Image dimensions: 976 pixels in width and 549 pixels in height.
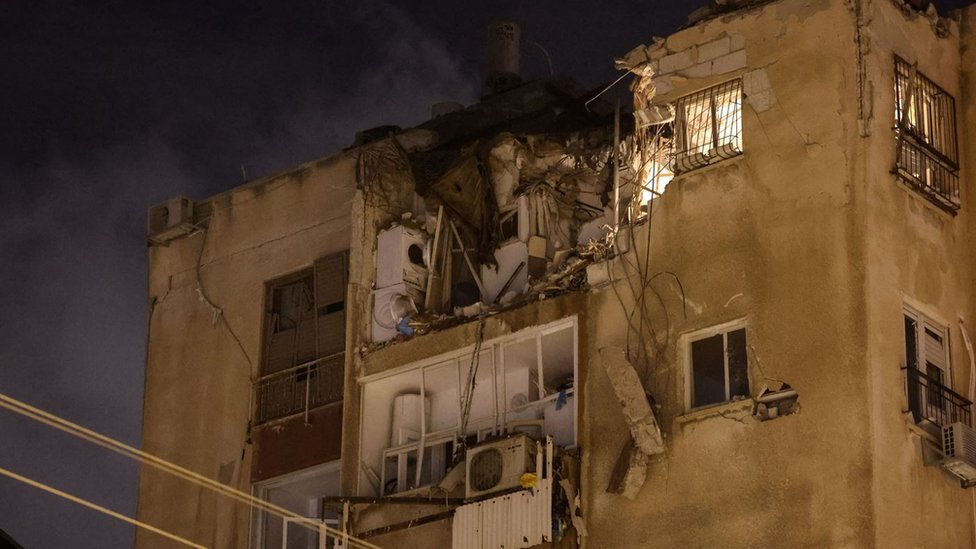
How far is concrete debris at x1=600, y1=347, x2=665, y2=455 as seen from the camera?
1142 inches

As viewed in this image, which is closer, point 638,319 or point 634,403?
point 634,403

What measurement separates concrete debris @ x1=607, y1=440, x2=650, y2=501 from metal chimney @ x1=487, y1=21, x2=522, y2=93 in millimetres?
10366

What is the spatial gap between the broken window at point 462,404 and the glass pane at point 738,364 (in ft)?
7.92

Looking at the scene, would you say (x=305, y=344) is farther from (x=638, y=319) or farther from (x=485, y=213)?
(x=638, y=319)

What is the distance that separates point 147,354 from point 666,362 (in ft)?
35.9

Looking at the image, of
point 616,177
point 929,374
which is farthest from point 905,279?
point 616,177

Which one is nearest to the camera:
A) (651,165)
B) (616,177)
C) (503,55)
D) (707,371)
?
(707,371)

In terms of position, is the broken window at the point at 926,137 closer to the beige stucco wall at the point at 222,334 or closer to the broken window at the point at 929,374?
the broken window at the point at 929,374

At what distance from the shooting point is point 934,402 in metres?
28.9

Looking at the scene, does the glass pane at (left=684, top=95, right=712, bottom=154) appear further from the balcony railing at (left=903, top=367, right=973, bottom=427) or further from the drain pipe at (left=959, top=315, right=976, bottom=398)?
the balcony railing at (left=903, top=367, right=973, bottom=427)

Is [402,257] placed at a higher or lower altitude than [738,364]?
higher

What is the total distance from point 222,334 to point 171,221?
7.50ft

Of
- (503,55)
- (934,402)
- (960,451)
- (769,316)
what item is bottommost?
(960,451)

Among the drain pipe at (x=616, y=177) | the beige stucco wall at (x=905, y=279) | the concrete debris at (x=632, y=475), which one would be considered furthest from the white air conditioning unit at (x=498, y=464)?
the beige stucco wall at (x=905, y=279)
